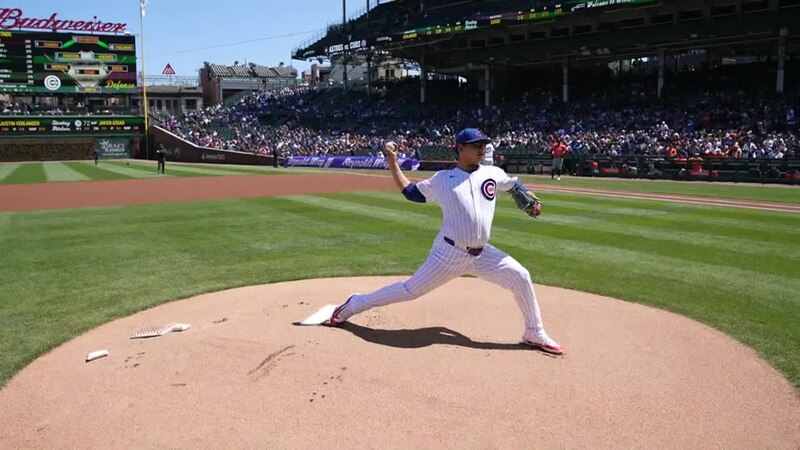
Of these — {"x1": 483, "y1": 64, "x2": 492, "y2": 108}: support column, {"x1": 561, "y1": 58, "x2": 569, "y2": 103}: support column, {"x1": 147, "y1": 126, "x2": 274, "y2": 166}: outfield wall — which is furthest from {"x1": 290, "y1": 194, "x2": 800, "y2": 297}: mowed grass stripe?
{"x1": 483, "y1": 64, "x2": 492, "y2": 108}: support column

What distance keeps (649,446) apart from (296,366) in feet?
8.15

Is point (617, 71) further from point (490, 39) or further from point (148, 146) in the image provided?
point (148, 146)

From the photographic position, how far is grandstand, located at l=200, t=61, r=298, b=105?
76062mm

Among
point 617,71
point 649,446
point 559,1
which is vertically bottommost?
point 649,446

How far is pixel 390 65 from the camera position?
6172 centimetres

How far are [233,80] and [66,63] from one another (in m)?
24.3

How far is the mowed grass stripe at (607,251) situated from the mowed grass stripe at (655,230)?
2.25ft

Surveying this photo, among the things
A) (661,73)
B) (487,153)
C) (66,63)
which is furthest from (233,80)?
(487,153)

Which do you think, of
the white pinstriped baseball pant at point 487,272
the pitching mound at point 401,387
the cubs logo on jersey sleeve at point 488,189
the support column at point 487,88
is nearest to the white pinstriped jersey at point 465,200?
the cubs logo on jersey sleeve at point 488,189

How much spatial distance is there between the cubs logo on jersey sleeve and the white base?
1.92 meters

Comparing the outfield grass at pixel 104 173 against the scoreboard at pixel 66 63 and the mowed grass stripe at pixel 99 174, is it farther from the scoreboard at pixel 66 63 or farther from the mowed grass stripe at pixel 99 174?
the scoreboard at pixel 66 63

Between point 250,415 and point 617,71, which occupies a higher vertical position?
point 617,71

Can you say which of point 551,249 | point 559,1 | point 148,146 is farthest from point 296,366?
point 148,146

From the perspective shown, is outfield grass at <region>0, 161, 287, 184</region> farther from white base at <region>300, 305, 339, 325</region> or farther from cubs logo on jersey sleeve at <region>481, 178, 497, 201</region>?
cubs logo on jersey sleeve at <region>481, 178, 497, 201</region>
